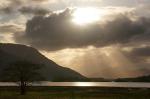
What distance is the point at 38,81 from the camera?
128m

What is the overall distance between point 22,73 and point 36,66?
22.2 ft

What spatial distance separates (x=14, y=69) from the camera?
122562 mm

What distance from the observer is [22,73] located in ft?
396

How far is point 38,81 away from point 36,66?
567cm

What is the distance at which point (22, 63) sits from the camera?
123750 mm

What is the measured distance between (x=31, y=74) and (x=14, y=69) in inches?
244

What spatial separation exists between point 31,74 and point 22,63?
5451 millimetres

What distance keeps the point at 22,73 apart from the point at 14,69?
3683 mm

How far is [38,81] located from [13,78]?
29.6 ft

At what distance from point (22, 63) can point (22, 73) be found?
14.5 feet

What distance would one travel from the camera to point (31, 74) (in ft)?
398

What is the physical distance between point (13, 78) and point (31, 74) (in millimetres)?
10219
